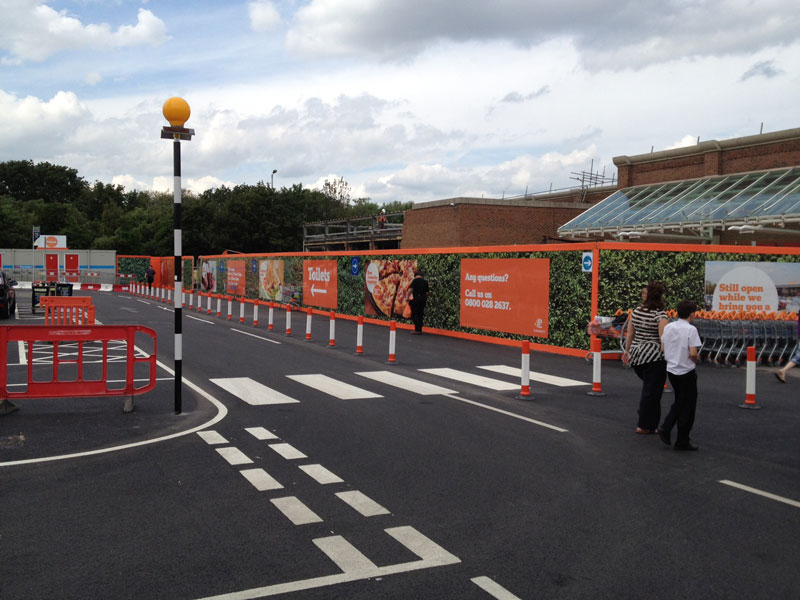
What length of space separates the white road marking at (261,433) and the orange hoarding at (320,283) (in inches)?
853

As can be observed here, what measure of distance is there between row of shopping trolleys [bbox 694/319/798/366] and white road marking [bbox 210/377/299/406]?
9812 millimetres

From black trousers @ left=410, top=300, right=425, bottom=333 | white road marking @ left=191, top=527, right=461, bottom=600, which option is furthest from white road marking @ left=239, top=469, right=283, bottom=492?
black trousers @ left=410, top=300, right=425, bottom=333

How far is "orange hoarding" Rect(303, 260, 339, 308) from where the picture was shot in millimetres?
30859

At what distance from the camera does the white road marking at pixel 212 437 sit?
8242mm

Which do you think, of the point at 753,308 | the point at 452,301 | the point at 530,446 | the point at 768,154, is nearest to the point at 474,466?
the point at 530,446

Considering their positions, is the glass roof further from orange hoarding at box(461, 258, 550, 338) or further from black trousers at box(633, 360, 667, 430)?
black trousers at box(633, 360, 667, 430)

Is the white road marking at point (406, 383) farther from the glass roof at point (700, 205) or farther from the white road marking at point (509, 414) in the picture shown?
the glass roof at point (700, 205)

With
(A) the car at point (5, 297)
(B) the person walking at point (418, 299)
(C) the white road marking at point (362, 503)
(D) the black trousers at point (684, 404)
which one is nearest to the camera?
(C) the white road marking at point (362, 503)

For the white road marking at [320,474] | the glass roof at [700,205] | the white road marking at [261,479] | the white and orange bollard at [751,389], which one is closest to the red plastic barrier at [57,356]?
the white road marking at [261,479]

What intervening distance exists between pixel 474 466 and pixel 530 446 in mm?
1186

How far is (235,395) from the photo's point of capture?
37.3 ft

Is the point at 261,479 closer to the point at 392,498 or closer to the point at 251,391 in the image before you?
the point at 392,498

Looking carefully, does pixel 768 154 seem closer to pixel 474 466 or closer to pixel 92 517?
pixel 474 466

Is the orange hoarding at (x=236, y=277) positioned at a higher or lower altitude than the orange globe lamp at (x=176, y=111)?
lower
